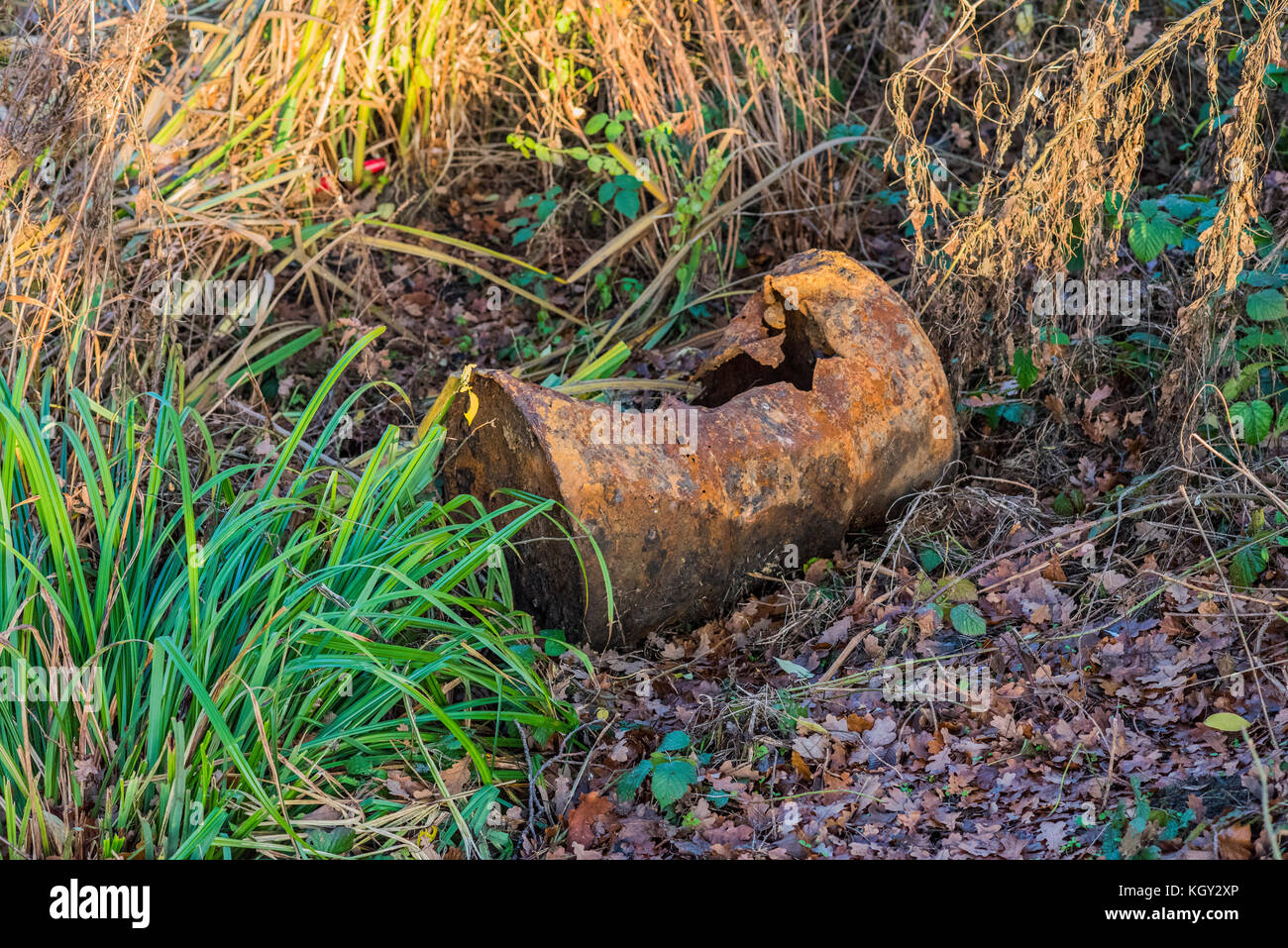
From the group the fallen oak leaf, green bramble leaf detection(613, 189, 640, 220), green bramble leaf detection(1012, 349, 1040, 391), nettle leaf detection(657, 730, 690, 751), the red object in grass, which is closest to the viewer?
the fallen oak leaf

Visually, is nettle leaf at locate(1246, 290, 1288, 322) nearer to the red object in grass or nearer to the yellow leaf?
the yellow leaf

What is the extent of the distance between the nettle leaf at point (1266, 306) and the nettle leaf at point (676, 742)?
2270mm

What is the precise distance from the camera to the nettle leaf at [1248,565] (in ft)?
9.74

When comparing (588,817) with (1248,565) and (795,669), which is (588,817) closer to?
(795,669)

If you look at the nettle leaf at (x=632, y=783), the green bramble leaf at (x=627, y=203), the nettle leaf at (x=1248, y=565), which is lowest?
the nettle leaf at (x=632, y=783)

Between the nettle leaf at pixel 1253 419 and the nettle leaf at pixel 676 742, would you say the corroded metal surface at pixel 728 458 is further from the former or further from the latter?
the nettle leaf at pixel 1253 419

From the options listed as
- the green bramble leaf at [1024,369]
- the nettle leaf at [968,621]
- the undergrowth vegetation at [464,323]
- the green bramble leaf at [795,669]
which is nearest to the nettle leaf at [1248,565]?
the undergrowth vegetation at [464,323]

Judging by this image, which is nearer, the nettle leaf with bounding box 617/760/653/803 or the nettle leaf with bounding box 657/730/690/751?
the nettle leaf with bounding box 617/760/653/803

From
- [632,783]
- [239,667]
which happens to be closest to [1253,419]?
[632,783]

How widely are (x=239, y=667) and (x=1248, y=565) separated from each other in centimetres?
270

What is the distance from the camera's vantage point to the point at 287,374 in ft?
16.2

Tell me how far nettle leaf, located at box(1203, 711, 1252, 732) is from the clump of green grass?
163 cm

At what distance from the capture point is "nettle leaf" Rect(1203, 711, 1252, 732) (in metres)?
2.48

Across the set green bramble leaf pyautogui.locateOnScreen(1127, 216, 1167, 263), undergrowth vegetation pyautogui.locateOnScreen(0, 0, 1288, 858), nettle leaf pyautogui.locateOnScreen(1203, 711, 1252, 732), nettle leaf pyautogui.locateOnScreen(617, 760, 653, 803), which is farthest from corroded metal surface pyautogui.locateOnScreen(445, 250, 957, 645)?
nettle leaf pyautogui.locateOnScreen(1203, 711, 1252, 732)
